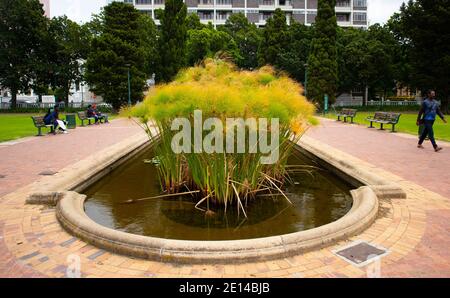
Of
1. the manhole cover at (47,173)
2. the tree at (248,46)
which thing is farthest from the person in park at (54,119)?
the tree at (248,46)

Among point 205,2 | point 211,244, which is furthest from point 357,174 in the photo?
point 205,2

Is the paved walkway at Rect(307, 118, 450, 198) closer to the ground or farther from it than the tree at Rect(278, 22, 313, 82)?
closer to the ground

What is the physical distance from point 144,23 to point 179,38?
5508mm

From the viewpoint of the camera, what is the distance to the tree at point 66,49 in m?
40.0

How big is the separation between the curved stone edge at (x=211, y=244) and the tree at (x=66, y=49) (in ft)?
130

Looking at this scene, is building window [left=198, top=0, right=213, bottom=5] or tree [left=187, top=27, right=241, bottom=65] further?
building window [left=198, top=0, right=213, bottom=5]

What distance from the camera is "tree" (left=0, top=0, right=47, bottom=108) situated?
1534 inches

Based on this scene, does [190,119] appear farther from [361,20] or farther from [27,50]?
[361,20]

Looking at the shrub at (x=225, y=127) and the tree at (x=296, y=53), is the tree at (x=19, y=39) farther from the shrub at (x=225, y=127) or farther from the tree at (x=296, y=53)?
the shrub at (x=225, y=127)

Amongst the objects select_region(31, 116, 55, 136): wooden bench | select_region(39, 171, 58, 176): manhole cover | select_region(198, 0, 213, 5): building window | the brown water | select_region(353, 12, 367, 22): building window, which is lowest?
the brown water

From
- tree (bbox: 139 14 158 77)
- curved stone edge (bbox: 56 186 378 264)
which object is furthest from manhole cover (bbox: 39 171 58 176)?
tree (bbox: 139 14 158 77)

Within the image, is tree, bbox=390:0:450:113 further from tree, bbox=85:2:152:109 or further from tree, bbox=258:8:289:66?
tree, bbox=85:2:152:109

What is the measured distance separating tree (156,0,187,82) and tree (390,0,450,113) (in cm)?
1978

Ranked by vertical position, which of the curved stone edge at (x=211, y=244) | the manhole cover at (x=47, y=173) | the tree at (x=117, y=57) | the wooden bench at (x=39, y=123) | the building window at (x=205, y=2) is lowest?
the curved stone edge at (x=211, y=244)
